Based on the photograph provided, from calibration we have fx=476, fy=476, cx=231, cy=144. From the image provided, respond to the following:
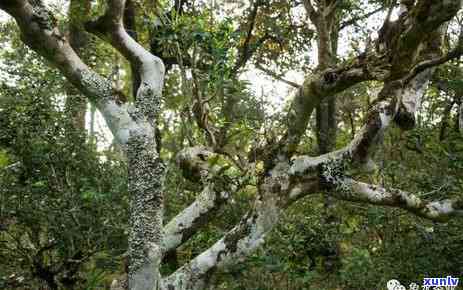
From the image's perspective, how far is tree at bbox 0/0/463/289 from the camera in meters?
4.15

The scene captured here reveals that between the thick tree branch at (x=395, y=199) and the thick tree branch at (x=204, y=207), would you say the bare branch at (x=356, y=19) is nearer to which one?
the thick tree branch at (x=395, y=199)

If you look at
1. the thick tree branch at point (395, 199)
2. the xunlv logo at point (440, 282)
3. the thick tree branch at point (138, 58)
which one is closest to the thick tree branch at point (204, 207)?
the thick tree branch at point (138, 58)

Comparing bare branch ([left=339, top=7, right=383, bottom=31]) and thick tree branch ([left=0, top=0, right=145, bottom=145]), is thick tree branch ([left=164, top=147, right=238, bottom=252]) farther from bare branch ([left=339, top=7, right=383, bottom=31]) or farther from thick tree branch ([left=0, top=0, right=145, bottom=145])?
bare branch ([left=339, top=7, right=383, bottom=31])

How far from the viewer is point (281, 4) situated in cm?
987

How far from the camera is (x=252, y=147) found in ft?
16.7

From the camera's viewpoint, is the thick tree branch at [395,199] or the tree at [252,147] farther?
the thick tree branch at [395,199]

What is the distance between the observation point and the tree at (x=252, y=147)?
163 inches

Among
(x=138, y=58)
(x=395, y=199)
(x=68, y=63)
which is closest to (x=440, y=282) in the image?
(x=395, y=199)

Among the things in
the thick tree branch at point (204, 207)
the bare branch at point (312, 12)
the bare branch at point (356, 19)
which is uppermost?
the bare branch at point (356, 19)

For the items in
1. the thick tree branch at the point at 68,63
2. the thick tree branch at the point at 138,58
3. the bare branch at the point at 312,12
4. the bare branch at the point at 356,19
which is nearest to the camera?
the thick tree branch at the point at 68,63

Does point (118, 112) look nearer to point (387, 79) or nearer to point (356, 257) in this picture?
point (387, 79)

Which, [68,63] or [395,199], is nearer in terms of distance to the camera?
[68,63]

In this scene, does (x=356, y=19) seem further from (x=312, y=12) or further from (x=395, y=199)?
(x=395, y=199)

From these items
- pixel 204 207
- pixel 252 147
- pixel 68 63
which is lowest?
pixel 204 207
